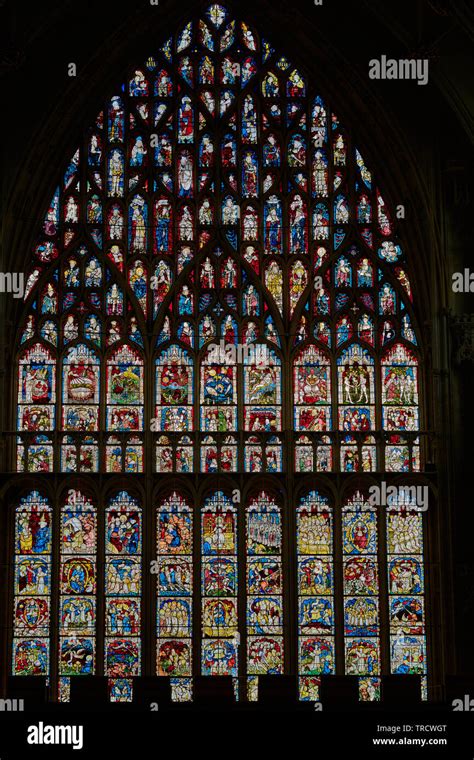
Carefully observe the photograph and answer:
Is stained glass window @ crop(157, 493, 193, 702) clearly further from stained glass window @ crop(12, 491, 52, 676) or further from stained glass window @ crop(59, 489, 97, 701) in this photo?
stained glass window @ crop(12, 491, 52, 676)

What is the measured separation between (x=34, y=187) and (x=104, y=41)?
2536 mm

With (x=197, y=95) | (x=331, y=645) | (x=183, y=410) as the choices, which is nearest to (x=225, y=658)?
(x=331, y=645)

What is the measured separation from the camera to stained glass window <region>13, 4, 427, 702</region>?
20.8 metres

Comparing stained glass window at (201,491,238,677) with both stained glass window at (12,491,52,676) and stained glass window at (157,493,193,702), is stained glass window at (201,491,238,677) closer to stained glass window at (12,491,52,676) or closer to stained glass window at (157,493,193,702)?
stained glass window at (157,493,193,702)

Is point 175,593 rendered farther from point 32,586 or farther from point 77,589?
point 32,586

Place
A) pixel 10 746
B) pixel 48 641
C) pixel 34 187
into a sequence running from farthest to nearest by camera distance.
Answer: pixel 34 187 < pixel 48 641 < pixel 10 746

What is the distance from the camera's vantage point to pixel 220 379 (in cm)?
2166

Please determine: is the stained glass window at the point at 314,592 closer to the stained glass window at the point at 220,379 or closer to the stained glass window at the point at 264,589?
the stained glass window at the point at 220,379

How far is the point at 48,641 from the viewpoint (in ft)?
67.7

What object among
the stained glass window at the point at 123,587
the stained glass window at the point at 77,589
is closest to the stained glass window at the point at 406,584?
the stained glass window at the point at 123,587

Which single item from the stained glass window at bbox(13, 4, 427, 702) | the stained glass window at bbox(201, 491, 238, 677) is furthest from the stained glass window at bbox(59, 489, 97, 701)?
the stained glass window at bbox(201, 491, 238, 677)

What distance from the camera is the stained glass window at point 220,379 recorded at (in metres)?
20.8

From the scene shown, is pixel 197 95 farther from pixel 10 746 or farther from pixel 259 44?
pixel 10 746

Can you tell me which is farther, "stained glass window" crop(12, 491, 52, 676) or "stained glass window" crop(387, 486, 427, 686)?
"stained glass window" crop(387, 486, 427, 686)
